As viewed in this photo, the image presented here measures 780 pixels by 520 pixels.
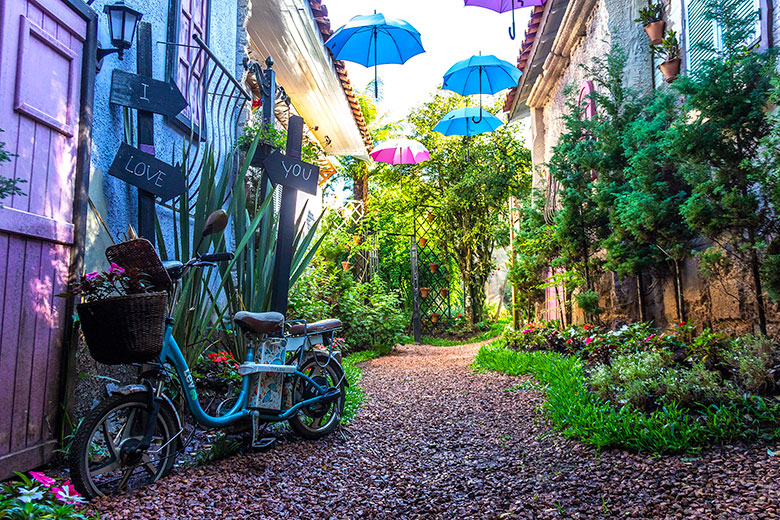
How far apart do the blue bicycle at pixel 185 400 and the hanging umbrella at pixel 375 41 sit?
481 centimetres

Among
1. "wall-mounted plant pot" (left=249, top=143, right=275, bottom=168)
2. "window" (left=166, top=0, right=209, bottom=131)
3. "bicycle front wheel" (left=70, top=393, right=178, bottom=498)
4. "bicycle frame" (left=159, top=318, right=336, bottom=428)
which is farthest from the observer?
"wall-mounted plant pot" (left=249, top=143, right=275, bottom=168)

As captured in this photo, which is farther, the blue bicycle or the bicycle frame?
the bicycle frame

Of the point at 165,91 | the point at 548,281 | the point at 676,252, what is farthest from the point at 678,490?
the point at 548,281

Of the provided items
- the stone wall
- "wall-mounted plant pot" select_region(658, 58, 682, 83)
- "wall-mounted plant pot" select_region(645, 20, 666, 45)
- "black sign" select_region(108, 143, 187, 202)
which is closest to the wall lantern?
"black sign" select_region(108, 143, 187, 202)

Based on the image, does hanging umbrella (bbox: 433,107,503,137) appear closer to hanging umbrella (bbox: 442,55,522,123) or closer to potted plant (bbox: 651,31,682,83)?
hanging umbrella (bbox: 442,55,522,123)

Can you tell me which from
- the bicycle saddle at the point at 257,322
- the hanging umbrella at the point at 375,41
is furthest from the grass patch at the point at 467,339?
the bicycle saddle at the point at 257,322

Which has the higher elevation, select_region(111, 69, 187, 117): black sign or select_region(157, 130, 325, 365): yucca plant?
select_region(111, 69, 187, 117): black sign

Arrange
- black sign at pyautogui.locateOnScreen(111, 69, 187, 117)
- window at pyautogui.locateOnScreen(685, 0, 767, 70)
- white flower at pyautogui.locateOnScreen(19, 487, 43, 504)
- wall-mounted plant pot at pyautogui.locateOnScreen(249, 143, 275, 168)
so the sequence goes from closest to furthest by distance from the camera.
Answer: white flower at pyautogui.locateOnScreen(19, 487, 43, 504), black sign at pyautogui.locateOnScreen(111, 69, 187, 117), window at pyautogui.locateOnScreen(685, 0, 767, 70), wall-mounted plant pot at pyautogui.locateOnScreen(249, 143, 275, 168)

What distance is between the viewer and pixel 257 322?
2.93 metres

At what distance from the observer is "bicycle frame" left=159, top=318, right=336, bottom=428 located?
8.11 ft

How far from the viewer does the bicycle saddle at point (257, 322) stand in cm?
288

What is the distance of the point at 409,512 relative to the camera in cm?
235

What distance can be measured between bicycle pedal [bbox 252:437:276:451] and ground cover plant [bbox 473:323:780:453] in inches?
65.5

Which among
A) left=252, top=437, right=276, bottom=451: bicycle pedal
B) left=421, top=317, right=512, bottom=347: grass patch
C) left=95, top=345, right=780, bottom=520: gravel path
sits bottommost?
left=95, top=345, right=780, bottom=520: gravel path
